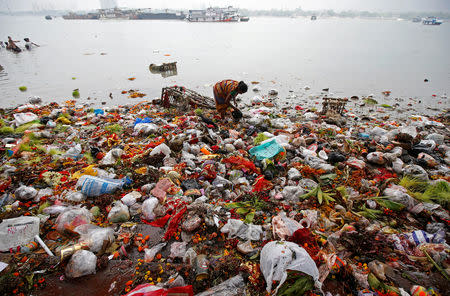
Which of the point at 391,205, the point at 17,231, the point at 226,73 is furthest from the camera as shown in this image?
the point at 226,73

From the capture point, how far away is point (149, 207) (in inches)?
105

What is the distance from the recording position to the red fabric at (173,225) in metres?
2.42

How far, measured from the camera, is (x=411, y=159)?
3.96 metres

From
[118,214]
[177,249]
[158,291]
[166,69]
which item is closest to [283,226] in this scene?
[177,249]

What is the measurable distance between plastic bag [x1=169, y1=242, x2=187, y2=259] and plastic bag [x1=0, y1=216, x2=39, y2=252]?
1440 mm

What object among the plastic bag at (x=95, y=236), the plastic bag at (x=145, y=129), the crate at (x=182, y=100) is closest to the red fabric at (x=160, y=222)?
the plastic bag at (x=95, y=236)

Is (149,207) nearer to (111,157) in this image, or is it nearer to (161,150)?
(161,150)

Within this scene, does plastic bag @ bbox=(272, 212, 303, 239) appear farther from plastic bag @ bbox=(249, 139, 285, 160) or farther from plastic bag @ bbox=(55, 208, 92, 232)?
plastic bag @ bbox=(55, 208, 92, 232)

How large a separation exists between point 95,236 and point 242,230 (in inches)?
62.0

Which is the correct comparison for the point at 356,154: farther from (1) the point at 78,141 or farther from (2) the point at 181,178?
(1) the point at 78,141

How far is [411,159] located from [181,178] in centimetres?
425

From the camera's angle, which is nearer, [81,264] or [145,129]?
[81,264]

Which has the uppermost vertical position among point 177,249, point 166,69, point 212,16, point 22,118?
point 212,16

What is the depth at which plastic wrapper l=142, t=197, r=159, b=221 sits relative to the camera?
2.65 m
